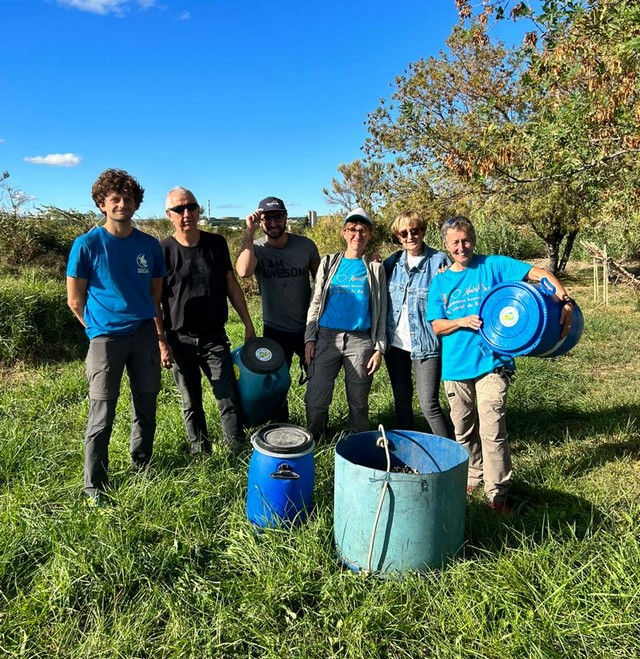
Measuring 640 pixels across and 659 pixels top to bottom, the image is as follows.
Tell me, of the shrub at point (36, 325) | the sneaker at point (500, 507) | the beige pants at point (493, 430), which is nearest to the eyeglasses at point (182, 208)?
the beige pants at point (493, 430)

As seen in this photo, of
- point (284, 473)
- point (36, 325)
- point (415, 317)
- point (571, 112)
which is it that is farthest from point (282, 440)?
point (36, 325)

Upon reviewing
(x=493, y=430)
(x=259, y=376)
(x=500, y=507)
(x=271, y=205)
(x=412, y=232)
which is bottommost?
(x=500, y=507)

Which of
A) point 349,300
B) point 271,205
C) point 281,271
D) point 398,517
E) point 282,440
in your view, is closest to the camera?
point 398,517

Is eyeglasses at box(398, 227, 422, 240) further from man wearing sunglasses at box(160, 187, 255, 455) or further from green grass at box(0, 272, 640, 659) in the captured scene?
green grass at box(0, 272, 640, 659)

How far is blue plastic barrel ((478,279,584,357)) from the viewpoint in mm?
2668

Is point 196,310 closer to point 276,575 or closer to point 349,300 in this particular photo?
point 349,300

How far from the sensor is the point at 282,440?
2641 millimetres

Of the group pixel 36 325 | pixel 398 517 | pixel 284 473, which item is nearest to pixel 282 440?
pixel 284 473

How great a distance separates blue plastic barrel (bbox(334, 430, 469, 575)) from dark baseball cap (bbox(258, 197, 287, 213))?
1837 mm

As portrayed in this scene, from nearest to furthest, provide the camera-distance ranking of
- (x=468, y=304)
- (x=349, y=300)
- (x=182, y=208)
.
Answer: (x=468, y=304) → (x=182, y=208) → (x=349, y=300)

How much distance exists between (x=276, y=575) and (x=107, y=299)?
1.72m

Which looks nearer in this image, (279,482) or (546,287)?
(279,482)

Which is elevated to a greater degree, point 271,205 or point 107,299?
point 271,205

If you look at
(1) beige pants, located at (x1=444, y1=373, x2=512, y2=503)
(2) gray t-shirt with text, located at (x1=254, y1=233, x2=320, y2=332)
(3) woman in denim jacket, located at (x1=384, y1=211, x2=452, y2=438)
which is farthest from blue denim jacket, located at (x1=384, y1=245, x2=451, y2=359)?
(2) gray t-shirt with text, located at (x1=254, y1=233, x2=320, y2=332)
